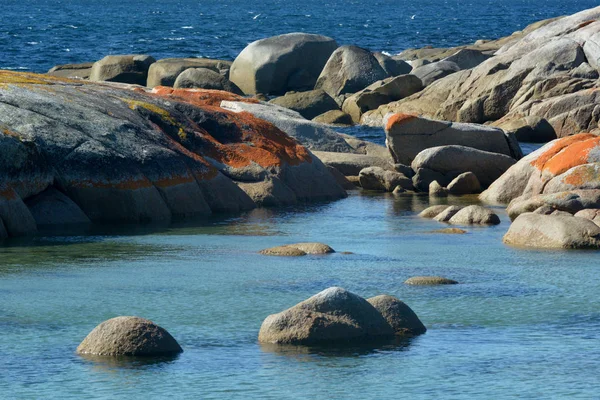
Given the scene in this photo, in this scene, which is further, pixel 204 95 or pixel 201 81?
pixel 201 81

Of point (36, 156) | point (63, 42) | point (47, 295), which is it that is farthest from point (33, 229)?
point (63, 42)

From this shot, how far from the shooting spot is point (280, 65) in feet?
145

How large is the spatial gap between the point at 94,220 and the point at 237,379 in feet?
34.1

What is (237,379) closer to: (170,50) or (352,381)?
(352,381)

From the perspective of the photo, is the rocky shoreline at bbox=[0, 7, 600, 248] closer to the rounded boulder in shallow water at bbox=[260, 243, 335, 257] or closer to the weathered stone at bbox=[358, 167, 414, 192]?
the weathered stone at bbox=[358, 167, 414, 192]

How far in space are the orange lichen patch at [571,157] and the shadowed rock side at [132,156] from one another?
15.2 feet

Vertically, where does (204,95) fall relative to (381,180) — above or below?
above

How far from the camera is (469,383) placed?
902 centimetres

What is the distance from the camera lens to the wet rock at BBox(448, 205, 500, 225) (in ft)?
62.7

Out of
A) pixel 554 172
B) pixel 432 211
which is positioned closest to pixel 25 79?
pixel 432 211

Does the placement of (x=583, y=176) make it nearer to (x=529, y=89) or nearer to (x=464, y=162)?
Result: (x=464, y=162)

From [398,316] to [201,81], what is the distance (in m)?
29.3

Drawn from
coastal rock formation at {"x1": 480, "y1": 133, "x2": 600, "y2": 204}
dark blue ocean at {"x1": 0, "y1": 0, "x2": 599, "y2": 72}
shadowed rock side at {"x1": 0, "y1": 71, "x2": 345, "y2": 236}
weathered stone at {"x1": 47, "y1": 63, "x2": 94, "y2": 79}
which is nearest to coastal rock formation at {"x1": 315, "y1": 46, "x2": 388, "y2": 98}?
weathered stone at {"x1": 47, "y1": 63, "x2": 94, "y2": 79}

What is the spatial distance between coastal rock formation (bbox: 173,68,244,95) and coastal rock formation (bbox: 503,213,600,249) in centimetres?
2355
